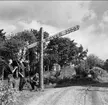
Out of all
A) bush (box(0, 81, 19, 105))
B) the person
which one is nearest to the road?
bush (box(0, 81, 19, 105))

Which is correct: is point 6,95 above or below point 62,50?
below

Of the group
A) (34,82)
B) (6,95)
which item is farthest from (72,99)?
(34,82)

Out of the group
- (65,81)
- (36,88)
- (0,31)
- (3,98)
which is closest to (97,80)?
(65,81)

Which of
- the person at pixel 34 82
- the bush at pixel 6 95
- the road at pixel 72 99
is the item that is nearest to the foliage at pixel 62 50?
the person at pixel 34 82

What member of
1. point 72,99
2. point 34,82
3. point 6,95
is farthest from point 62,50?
point 6,95

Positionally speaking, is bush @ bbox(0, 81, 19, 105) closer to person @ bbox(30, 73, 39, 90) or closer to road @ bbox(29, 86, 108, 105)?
road @ bbox(29, 86, 108, 105)

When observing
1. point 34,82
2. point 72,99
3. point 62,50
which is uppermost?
point 62,50

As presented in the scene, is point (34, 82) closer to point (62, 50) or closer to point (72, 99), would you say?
point (72, 99)

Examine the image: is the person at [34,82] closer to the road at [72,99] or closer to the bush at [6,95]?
the road at [72,99]

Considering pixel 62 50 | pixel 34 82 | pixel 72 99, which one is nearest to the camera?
pixel 72 99

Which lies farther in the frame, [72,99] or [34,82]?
[34,82]

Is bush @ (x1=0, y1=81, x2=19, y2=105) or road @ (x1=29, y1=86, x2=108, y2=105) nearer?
bush @ (x1=0, y1=81, x2=19, y2=105)

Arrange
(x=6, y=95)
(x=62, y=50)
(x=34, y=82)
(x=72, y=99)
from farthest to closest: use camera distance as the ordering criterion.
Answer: (x=62, y=50), (x=34, y=82), (x=72, y=99), (x=6, y=95)

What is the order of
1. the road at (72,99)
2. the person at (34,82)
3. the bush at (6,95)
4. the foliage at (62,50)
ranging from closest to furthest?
the bush at (6,95)
the road at (72,99)
the person at (34,82)
the foliage at (62,50)
